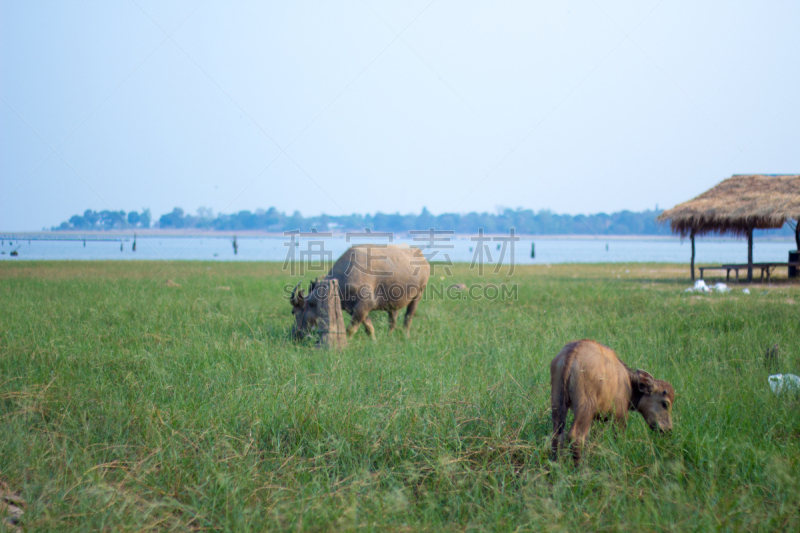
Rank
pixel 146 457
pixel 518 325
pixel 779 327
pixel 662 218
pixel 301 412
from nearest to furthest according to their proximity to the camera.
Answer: pixel 146 457, pixel 301 412, pixel 779 327, pixel 518 325, pixel 662 218

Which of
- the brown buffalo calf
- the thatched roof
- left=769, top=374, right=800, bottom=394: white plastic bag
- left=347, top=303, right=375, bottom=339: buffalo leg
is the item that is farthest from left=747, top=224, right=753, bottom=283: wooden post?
the brown buffalo calf

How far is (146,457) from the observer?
302 centimetres

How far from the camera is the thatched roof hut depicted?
14727 mm

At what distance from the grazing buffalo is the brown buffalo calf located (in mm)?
4101

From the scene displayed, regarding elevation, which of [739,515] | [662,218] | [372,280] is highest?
[662,218]

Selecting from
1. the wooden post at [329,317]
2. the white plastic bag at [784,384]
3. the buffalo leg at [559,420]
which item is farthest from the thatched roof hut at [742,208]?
the buffalo leg at [559,420]

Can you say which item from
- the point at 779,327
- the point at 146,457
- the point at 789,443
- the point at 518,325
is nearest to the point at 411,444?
the point at 146,457

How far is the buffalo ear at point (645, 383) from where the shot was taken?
10.6 feet

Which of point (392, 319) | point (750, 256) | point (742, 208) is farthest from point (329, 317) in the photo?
point (750, 256)

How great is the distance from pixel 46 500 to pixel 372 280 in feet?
15.8

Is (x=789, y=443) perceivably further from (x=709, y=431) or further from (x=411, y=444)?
(x=411, y=444)

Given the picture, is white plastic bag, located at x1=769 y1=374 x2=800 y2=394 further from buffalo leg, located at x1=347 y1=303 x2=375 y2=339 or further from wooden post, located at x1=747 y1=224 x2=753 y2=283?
wooden post, located at x1=747 y1=224 x2=753 y2=283

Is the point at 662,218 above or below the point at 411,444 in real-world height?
above

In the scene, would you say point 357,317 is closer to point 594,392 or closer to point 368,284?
point 368,284
